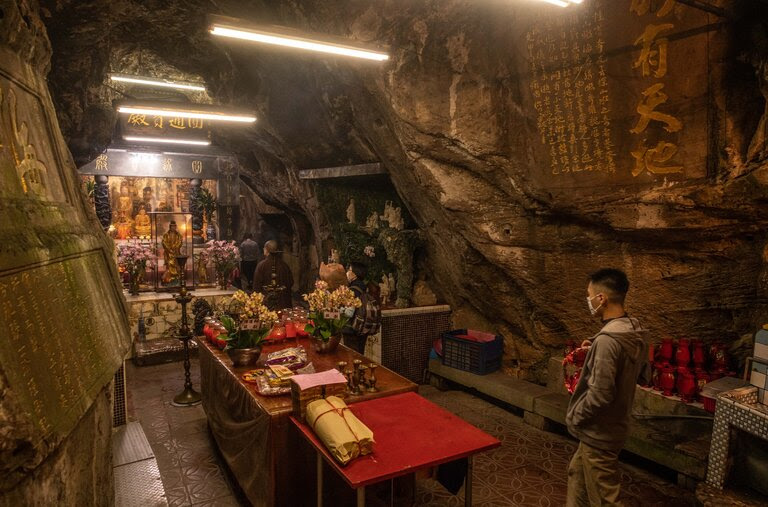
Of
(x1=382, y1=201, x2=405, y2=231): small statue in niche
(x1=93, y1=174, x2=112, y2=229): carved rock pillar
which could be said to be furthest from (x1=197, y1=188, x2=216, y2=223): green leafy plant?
(x1=382, y1=201, x2=405, y2=231): small statue in niche

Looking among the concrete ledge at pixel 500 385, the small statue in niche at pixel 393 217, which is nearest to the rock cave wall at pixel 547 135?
the concrete ledge at pixel 500 385

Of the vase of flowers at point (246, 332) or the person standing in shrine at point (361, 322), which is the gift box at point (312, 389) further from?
the person standing in shrine at point (361, 322)

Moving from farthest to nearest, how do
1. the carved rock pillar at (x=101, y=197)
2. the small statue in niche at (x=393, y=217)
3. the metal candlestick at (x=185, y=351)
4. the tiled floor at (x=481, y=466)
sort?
the carved rock pillar at (x=101, y=197) → the small statue in niche at (x=393, y=217) → the metal candlestick at (x=185, y=351) → the tiled floor at (x=481, y=466)

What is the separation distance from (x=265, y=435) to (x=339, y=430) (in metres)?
1.00

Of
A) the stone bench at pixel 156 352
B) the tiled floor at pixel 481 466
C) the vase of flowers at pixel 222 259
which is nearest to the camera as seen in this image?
the tiled floor at pixel 481 466

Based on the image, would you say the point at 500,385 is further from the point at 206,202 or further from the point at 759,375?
the point at 206,202

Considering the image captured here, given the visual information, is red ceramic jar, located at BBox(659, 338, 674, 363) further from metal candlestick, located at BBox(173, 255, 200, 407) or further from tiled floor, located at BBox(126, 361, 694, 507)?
metal candlestick, located at BBox(173, 255, 200, 407)

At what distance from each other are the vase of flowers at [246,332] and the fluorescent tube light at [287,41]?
2.46 metres

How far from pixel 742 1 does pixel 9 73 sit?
5.51 meters

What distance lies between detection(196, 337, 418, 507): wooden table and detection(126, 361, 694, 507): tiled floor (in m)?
0.37

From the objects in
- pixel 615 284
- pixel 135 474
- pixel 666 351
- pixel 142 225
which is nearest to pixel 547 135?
pixel 615 284

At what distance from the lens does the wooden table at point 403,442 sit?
288 cm

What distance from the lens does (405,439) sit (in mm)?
3266

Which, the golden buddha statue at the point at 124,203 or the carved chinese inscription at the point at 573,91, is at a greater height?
the carved chinese inscription at the point at 573,91
